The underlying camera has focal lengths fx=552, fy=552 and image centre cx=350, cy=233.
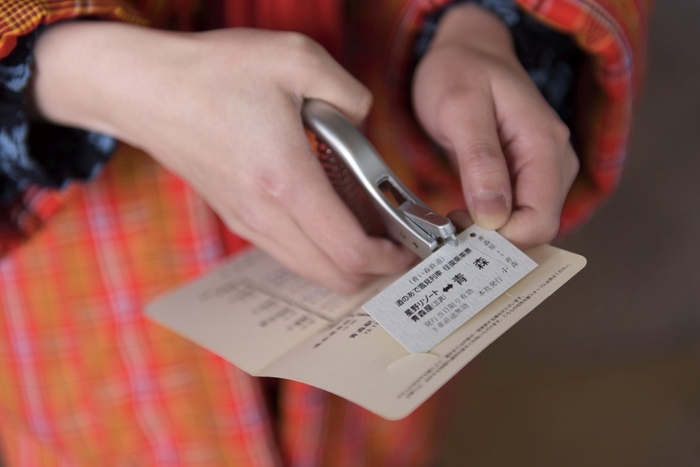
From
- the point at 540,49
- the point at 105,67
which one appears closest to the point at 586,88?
the point at 540,49

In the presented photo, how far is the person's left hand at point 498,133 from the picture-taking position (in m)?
0.25

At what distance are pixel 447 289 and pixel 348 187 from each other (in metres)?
0.08

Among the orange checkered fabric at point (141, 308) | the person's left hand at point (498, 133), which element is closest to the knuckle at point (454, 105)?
the person's left hand at point (498, 133)

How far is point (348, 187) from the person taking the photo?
285 millimetres

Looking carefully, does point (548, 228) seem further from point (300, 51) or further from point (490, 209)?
point (300, 51)

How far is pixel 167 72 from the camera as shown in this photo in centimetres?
27

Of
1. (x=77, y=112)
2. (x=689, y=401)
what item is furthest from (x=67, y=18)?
(x=689, y=401)

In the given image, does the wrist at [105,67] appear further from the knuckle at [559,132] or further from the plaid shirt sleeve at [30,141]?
the knuckle at [559,132]

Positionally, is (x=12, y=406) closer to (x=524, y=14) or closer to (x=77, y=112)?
(x=77, y=112)

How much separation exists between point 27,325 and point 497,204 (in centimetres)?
32

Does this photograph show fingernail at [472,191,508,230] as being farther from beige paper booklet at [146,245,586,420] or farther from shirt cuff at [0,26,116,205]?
shirt cuff at [0,26,116,205]

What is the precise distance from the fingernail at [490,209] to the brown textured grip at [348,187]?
0.06 meters

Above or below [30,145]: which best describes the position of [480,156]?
above

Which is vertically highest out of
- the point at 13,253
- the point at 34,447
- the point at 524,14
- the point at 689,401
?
the point at 524,14
